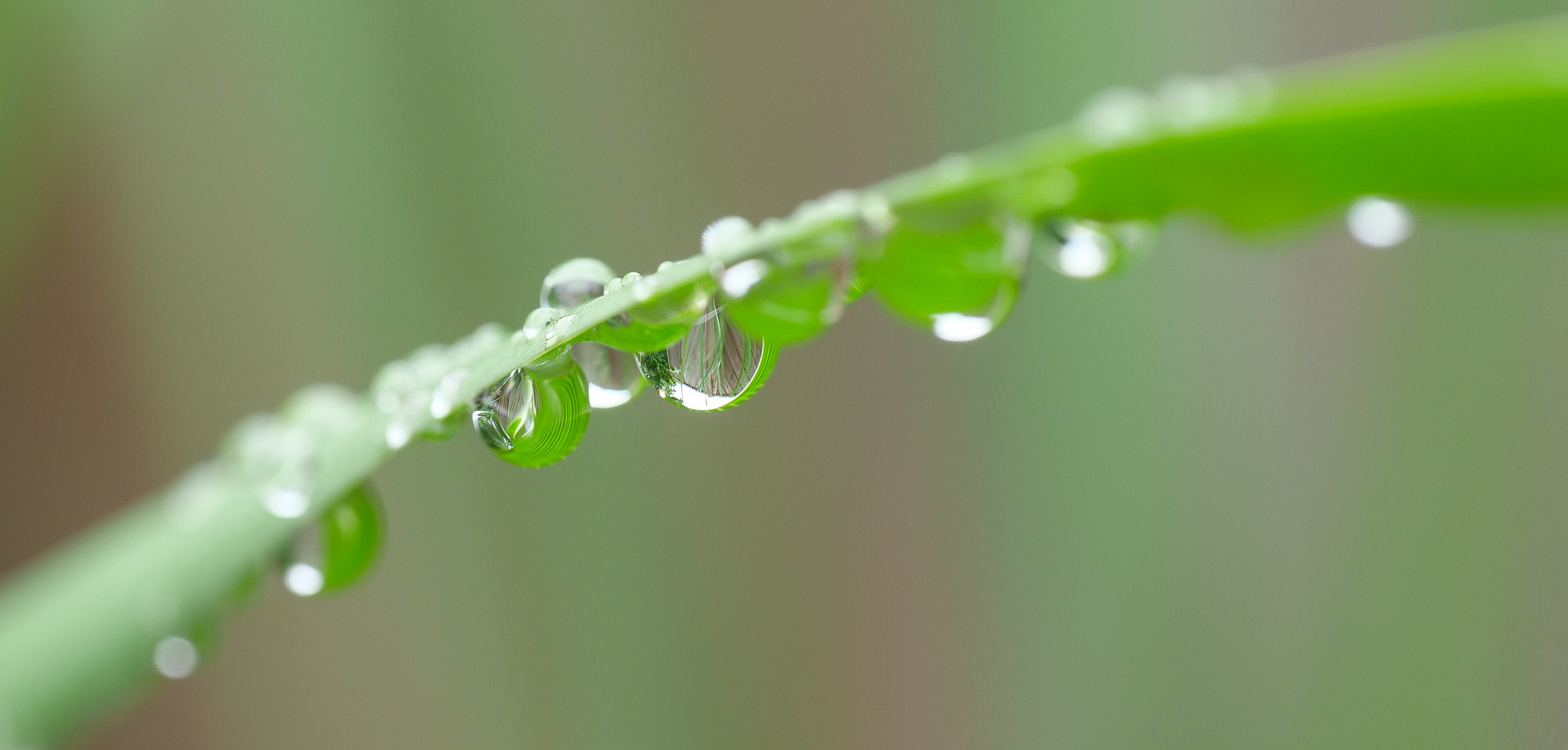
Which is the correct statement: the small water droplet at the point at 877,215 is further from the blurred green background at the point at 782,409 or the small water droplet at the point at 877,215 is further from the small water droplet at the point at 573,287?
the blurred green background at the point at 782,409

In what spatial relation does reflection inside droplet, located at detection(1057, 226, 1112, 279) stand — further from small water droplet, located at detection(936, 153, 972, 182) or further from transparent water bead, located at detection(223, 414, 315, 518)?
transparent water bead, located at detection(223, 414, 315, 518)

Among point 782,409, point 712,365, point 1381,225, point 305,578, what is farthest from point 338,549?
point 782,409

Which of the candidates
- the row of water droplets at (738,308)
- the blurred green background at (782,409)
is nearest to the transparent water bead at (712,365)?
the row of water droplets at (738,308)

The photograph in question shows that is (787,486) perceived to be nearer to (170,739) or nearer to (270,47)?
(270,47)

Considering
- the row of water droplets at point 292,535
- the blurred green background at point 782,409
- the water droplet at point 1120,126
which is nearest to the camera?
the water droplet at point 1120,126

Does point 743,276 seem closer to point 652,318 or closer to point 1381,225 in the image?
point 652,318

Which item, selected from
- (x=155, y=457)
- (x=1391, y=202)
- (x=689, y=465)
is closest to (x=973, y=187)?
(x=1391, y=202)
